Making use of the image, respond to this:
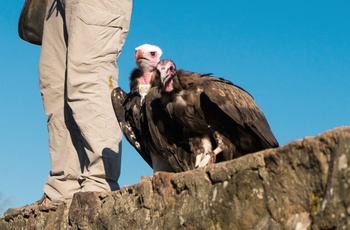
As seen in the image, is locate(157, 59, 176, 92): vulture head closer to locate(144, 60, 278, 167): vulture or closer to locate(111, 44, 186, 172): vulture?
locate(144, 60, 278, 167): vulture

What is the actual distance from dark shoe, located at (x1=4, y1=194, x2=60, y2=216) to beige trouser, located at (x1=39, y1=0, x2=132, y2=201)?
7 centimetres

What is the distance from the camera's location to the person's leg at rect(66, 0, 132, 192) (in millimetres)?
8688

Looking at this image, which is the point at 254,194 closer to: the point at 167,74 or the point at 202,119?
the point at 202,119

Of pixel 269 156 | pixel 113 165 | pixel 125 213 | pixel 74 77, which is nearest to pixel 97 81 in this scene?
pixel 74 77

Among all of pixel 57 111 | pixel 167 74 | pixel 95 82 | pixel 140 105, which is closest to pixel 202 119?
pixel 167 74

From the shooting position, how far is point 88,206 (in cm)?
820

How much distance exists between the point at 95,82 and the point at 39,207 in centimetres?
131

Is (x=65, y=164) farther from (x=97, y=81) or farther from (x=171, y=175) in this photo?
(x=171, y=175)

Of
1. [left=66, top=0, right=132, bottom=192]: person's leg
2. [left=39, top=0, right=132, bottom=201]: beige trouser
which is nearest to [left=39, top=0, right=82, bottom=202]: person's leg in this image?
[left=39, top=0, right=132, bottom=201]: beige trouser

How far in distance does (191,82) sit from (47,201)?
78.3 inches

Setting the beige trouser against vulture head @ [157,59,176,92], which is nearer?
vulture head @ [157,59,176,92]

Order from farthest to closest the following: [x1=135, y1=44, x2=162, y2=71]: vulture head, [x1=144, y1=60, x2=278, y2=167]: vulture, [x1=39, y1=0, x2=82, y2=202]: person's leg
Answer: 1. [x1=39, y1=0, x2=82, y2=202]: person's leg
2. [x1=135, y1=44, x2=162, y2=71]: vulture head
3. [x1=144, y1=60, x2=278, y2=167]: vulture

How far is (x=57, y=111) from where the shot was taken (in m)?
9.35

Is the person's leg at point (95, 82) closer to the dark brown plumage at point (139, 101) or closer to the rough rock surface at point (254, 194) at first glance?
the dark brown plumage at point (139, 101)
